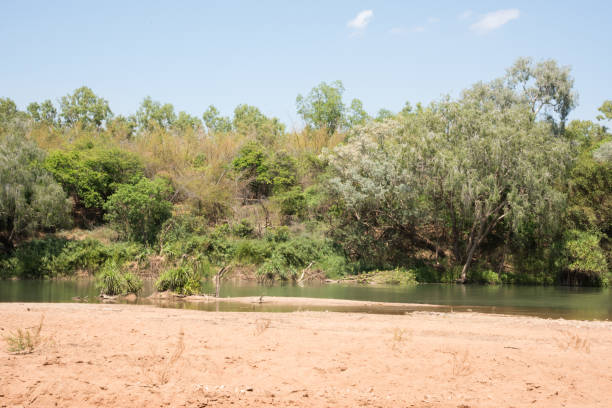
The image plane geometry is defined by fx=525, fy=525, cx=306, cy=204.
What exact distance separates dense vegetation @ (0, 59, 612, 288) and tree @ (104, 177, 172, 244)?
102 mm

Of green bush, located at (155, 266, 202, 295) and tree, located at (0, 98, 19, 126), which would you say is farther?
tree, located at (0, 98, 19, 126)

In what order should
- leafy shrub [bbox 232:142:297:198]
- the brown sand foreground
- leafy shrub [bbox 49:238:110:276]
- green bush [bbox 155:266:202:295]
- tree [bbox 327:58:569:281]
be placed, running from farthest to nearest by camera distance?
1. leafy shrub [bbox 232:142:297:198]
2. leafy shrub [bbox 49:238:110:276]
3. tree [bbox 327:58:569:281]
4. green bush [bbox 155:266:202:295]
5. the brown sand foreground

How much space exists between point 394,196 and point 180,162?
19.6m

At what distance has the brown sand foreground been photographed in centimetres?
666

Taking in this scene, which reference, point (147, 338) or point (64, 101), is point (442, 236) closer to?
point (147, 338)

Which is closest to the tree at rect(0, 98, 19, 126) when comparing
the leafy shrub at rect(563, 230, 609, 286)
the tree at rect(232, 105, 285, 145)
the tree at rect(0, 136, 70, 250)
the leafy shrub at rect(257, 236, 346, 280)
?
the tree at rect(232, 105, 285, 145)

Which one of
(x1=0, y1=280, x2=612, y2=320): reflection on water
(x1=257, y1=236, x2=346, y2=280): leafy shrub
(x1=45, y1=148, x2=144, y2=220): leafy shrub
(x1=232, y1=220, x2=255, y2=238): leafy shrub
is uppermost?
(x1=45, y1=148, x2=144, y2=220): leafy shrub

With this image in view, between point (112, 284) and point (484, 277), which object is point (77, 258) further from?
point (484, 277)

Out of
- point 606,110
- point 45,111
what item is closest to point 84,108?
point 45,111

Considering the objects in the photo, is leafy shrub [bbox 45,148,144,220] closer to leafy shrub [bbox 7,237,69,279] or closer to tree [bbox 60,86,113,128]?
leafy shrub [bbox 7,237,69,279]

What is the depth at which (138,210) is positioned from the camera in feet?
114

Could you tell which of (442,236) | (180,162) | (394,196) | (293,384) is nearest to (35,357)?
(293,384)

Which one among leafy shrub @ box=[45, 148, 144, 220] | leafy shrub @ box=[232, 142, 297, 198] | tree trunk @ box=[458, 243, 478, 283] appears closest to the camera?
tree trunk @ box=[458, 243, 478, 283]

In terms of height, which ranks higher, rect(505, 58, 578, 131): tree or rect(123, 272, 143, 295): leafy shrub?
rect(505, 58, 578, 131): tree
